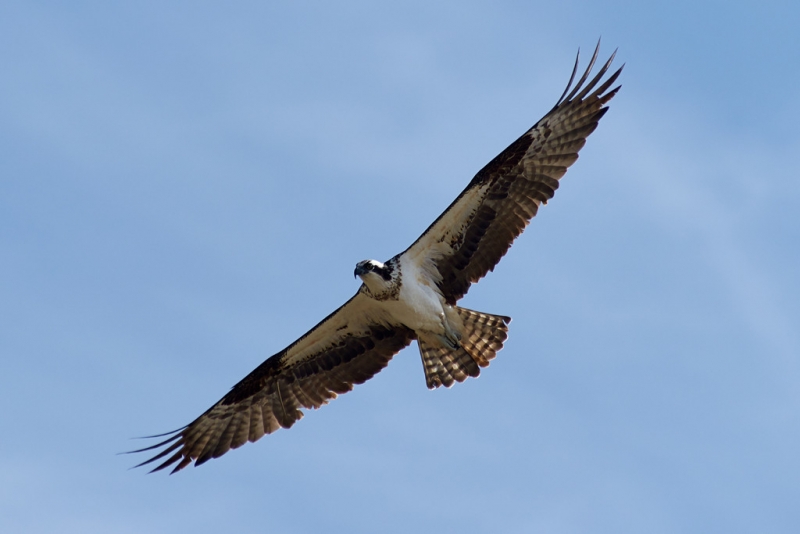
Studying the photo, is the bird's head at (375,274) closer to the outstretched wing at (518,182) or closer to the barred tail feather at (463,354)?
the outstretched wing at (518,182)

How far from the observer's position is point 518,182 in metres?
15.0

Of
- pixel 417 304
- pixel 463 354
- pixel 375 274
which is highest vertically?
pixel 375 274

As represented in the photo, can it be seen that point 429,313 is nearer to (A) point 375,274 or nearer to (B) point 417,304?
(B) point 417,304

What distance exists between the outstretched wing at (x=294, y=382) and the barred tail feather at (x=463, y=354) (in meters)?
0.36

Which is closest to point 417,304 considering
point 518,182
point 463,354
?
point 463,354

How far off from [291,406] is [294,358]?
0.62 m

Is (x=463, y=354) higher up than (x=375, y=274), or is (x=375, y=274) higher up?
(x=375, y=274)

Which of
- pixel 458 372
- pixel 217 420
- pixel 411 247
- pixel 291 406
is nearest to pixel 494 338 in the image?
pixel 458 372

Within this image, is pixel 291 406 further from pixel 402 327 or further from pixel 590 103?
pixel 590 103

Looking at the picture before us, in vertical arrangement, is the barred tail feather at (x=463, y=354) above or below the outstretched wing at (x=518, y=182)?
below

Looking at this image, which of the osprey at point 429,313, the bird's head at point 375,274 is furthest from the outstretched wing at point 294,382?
the bird's head at point 375,274

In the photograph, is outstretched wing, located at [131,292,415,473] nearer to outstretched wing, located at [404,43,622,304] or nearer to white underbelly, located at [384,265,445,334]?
white underbelly, located at [384,265,445,334]

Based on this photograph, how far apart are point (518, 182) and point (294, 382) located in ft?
12.9

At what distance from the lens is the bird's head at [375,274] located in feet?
48.8
